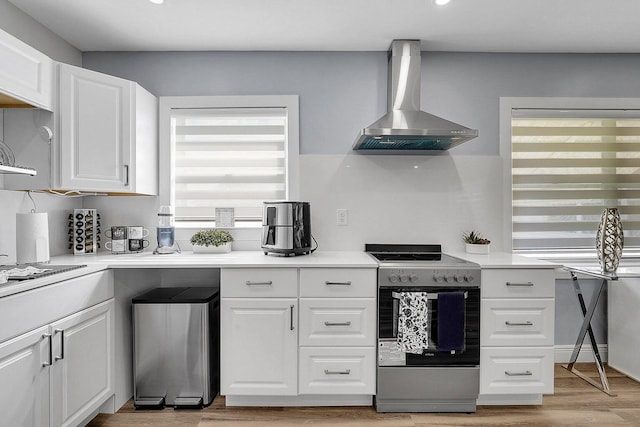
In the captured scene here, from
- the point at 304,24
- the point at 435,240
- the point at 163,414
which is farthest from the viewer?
the point at 435,240

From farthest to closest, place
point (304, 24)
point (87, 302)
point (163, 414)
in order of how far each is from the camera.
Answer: point (304, 24) → point (163, 414) → point (87, 302)

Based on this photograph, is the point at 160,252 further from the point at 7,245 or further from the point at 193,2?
the point at 193,2

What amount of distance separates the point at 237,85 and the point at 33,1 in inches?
48.3

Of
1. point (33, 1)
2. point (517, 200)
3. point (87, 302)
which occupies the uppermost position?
point (33, 1)

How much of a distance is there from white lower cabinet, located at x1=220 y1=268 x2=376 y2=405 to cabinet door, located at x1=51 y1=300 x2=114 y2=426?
0.62m

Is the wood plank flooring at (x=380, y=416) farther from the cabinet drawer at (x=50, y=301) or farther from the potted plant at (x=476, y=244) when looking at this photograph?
the potted plant at (x=476, y=244)

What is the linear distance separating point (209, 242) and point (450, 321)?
1.63 m

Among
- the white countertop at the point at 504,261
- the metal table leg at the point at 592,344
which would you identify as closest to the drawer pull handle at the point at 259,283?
the white countertop at the point at 504,261

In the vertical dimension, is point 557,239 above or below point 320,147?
below

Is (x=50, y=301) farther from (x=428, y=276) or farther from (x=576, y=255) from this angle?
(x=576, y=255)

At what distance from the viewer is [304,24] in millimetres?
2344

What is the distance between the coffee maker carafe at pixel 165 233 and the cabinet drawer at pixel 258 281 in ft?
2.34

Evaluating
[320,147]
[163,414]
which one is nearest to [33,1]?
[320,147]

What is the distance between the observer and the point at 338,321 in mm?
2104
